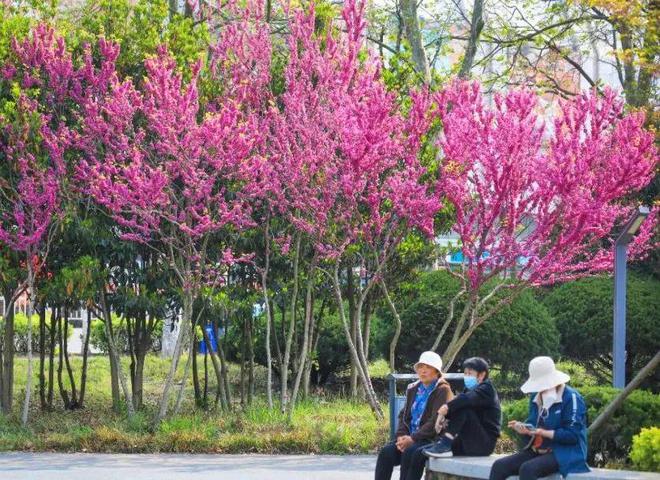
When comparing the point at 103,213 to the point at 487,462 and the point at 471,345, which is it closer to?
the point at 471,345

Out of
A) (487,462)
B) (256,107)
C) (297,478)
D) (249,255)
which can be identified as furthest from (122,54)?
(487,462)

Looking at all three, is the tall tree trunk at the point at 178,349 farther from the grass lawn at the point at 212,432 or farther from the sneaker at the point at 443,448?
the sneaker at the point at 443,448

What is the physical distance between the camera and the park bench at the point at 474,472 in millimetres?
8422

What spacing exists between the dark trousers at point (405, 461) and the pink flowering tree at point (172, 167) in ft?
19.4

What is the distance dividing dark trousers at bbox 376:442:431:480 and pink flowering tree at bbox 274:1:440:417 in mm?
5741

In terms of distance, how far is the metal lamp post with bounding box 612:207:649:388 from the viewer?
42.2 feet

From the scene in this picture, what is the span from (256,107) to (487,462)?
339 inches

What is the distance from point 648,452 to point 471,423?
4.30 feet

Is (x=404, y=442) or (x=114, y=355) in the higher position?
(x=114, y=355)

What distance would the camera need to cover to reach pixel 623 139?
1608 cm

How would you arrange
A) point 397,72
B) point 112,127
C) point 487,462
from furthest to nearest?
point 397,72 < point 112,127 < point 487,462

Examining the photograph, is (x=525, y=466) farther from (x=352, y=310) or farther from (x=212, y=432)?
(x=352, y=310)

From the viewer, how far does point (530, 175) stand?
628 inches

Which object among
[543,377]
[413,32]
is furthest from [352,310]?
[543,377]
